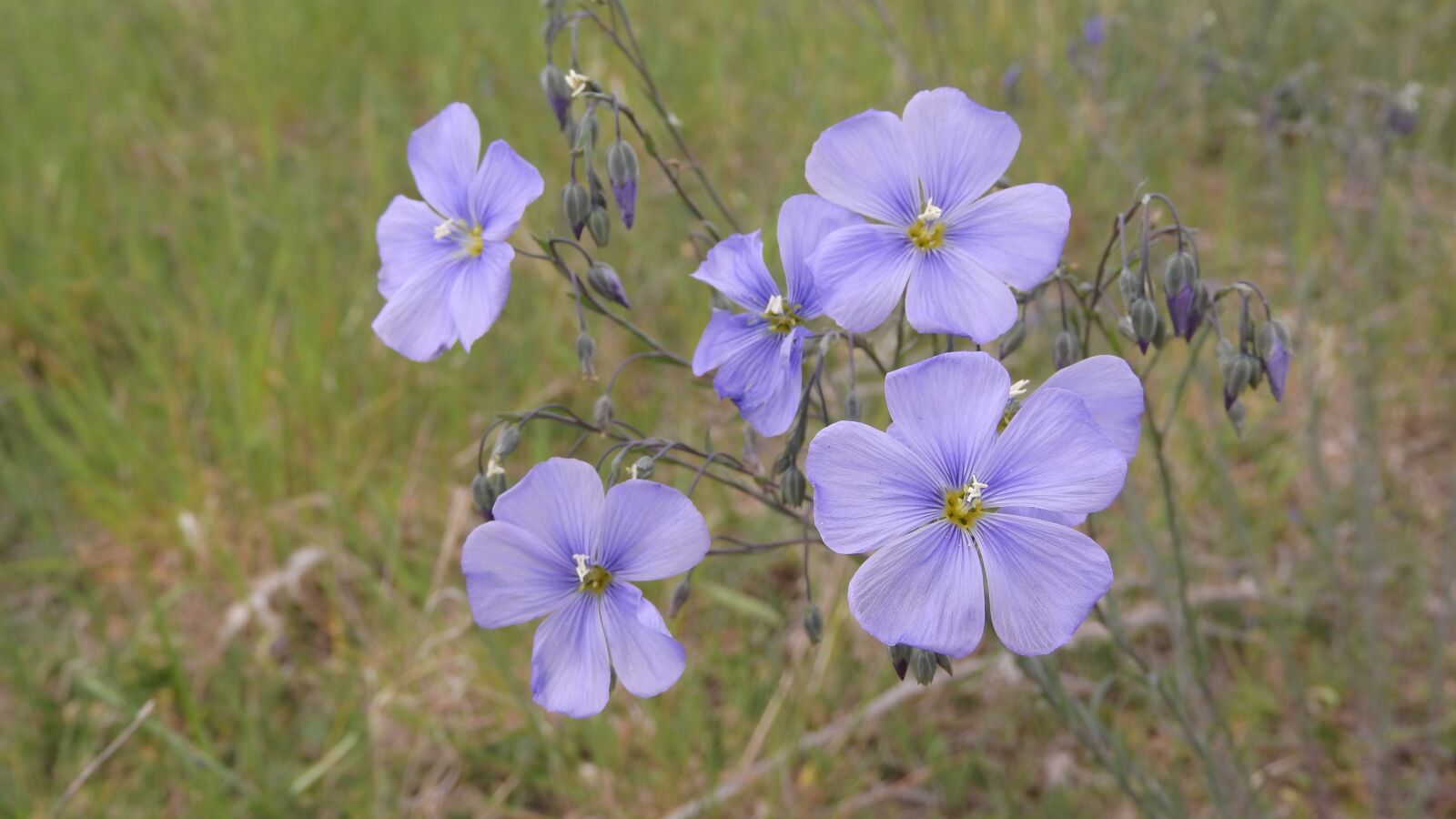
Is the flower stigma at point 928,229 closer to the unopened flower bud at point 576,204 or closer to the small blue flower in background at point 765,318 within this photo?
the small blue flower in background at point 765,318

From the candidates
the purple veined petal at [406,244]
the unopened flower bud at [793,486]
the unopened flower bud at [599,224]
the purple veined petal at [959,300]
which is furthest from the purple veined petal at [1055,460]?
the purple veined petal at [406,244]

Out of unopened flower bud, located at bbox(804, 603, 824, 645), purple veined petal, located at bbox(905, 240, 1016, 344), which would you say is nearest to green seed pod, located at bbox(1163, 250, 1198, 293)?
purple veined petal, located at bbox(905, 240, 1016, 344)

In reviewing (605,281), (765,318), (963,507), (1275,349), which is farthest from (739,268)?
(1275,349)

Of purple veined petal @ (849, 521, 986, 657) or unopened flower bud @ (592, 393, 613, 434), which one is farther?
unopened flower bud @ (592, 393, 613, 434)

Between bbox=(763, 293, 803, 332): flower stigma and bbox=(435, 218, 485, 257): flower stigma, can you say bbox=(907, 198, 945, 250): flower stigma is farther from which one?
bbox=(435, 218, 485, 257): flower stigma

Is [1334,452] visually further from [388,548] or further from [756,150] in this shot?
[388,548]

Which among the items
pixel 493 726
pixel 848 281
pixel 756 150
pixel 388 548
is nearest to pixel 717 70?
pixel 756 150

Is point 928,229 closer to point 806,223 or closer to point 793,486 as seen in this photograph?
point 806,223
